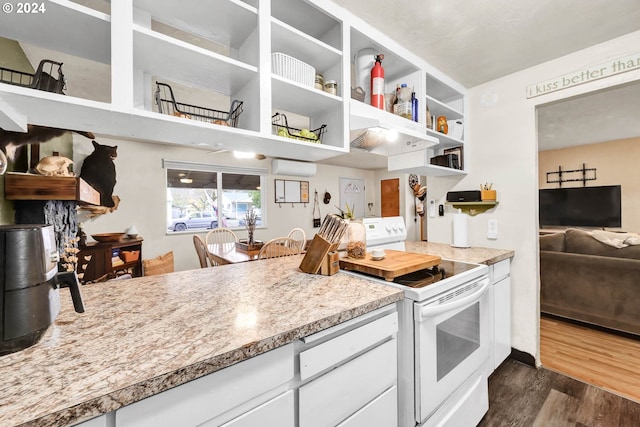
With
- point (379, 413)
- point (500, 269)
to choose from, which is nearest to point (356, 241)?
point (379, 413)

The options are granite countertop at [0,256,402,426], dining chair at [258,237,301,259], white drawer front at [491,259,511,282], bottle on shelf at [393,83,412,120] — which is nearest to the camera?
granite countertop at [0,256,402,426]

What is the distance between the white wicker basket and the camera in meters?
1.19

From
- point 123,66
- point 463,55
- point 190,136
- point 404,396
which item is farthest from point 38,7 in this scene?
point 463,55

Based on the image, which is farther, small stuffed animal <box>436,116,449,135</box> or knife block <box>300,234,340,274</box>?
small stuffed animal <box>436,116,449,135</box>

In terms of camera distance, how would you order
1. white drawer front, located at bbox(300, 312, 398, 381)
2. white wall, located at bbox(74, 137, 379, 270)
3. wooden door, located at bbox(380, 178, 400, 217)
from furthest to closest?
1. wooden door, located at bbox(380, 178, 400, 217)
2. white wall, located at bbox(74, 137, 379, 270)
3. white drawer front, located at bbox(300, 312, 398, 381)

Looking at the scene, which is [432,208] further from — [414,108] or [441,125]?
[414,108]

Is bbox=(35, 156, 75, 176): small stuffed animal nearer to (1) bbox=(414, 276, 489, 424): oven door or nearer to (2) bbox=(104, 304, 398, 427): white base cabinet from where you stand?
(2) bbox=(104, 304, 398, 427): white base cabinet

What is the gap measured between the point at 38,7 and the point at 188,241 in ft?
12.0

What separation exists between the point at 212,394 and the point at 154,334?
237mm

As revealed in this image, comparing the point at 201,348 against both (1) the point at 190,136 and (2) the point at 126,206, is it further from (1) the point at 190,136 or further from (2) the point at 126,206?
(2) the point at 126,206

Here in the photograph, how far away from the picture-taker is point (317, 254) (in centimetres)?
129

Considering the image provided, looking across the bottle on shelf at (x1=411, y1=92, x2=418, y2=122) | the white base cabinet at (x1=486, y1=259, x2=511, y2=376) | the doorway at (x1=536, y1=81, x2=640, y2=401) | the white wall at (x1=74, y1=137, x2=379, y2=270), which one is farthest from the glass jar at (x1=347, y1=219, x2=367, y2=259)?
the white wall at (x1=74, y1=137, x2=379, y2=270)

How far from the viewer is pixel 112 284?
1144 mm

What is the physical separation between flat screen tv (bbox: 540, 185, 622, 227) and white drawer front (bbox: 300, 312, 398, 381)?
617cm
